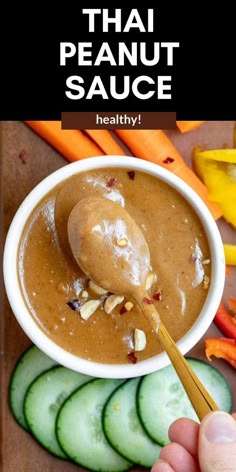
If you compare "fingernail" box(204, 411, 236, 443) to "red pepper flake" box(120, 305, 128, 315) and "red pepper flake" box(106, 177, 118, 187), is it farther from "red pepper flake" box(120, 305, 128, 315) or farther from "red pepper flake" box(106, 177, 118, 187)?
"red pepper flake" box(106, 177, 118, 187)

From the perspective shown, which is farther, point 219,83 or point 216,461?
point 219,83

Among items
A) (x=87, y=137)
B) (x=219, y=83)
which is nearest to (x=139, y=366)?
(x=87, y=137)

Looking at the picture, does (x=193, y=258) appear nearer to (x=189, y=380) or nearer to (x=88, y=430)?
(x=189, y=380)

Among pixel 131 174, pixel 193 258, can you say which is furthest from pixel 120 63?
pixel 193 258

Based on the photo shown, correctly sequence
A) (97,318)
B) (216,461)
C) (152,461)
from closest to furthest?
(216,461) → (97,318) → (152,461)

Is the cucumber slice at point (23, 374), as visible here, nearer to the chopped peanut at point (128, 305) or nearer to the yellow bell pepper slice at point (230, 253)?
the chopped peanut at point (128, 305)

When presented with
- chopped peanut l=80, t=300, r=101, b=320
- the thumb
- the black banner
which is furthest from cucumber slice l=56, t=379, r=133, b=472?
the black banner

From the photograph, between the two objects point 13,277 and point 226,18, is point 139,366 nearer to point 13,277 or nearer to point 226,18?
point 13,277
